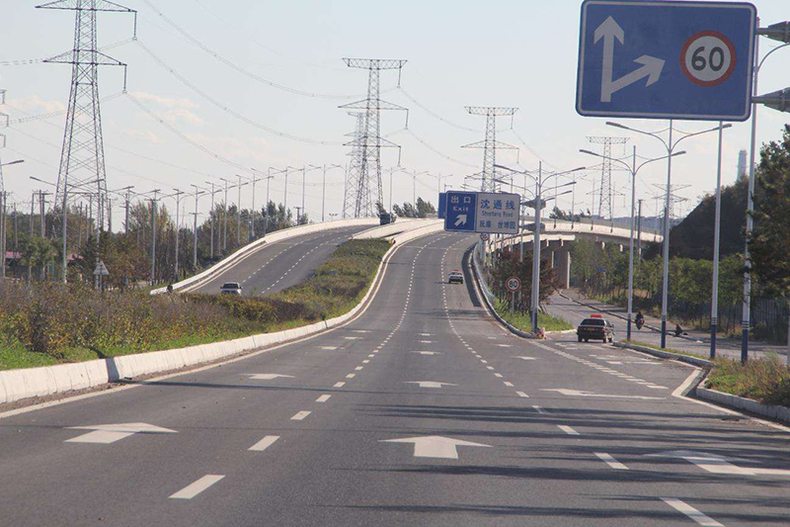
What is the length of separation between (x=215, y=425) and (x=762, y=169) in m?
12.5

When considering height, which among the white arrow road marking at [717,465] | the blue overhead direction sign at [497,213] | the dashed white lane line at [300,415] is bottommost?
the dashed white lane line at [300,415]

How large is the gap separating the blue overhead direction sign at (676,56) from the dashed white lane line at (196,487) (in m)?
9.83

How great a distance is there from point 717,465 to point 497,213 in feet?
167

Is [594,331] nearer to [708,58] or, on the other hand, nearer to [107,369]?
[708,58]

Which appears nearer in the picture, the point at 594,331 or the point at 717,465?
the point at 717,465

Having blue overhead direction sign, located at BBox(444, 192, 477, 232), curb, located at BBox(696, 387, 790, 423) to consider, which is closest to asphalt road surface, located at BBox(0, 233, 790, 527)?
curb, located at BBox(696, 387, 790, 423)

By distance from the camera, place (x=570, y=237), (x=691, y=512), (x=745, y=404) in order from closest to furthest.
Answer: (x=691, y=512)
(x=745, y=404)
(x=570, y=237)

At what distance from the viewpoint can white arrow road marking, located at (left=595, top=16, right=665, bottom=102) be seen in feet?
53.5

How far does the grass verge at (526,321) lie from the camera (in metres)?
67.4

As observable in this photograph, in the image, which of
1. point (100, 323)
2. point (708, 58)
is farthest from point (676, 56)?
point (100, 323)

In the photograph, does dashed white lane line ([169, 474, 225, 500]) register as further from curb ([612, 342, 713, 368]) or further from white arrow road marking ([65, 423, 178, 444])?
curb ([612, 342, 713, 368])

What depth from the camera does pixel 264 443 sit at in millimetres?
11164

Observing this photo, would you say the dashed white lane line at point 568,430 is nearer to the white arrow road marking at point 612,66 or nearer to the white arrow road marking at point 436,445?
the white arrow road marking at point 436,445

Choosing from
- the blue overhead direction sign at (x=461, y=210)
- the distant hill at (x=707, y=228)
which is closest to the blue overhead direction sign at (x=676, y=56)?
the blue overhead direction sign at (x=461, y=210)
